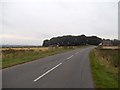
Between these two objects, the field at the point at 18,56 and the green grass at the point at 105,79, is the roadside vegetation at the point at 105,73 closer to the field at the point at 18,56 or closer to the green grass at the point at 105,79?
the green grass at the point at 105,79

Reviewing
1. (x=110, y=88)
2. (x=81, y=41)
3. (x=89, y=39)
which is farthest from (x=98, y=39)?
(x=110, y=88)

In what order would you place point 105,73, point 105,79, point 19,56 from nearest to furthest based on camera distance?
point 105,79, point 105,73, point 19,56

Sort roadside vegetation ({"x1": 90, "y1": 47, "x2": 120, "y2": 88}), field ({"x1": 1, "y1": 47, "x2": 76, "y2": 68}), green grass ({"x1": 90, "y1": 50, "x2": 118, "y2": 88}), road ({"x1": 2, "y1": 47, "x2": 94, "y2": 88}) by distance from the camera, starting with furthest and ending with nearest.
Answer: field ({"x1": 1, "y1": 47, "x2": 76, "y2": 68})
roadside vegetation ({"x1": 90, "y1": 47, "x2": 120, "y2": 88})
green grass ({"x1": 90, "y1": 50, "x2": 118, "y2": 88})
road ({"x1": 2, "y1": 47, "x2": 94, "y2": 88})

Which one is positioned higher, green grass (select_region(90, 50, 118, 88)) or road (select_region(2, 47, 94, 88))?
road (select_region(2, 47, 94, 88))

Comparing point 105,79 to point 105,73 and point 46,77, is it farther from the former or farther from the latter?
point 46,77

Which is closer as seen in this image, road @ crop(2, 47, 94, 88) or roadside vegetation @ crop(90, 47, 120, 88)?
road @ crop(2, 47, 94, 88)

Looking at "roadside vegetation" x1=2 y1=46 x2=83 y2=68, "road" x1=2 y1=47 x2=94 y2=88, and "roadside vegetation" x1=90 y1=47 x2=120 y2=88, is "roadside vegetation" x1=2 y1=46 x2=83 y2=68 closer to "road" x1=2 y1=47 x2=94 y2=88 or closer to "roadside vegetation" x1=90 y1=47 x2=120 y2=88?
"road" x1=2 y1=47 x2=94 y2=88

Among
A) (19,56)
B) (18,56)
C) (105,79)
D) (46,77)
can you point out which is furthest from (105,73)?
(18,56)

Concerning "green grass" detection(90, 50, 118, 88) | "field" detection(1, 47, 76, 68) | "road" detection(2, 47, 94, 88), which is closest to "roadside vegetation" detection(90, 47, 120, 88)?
"green grass" detection(90, 50, 118, 88)

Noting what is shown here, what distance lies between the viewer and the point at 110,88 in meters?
10.3

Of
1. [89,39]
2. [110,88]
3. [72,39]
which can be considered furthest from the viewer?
[89,39]

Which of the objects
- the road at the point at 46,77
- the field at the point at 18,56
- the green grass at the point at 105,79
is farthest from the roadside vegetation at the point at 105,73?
the field at the point at 18,56

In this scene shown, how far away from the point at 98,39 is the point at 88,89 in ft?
622

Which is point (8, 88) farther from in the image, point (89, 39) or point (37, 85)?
point (89, 39)
